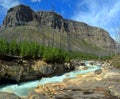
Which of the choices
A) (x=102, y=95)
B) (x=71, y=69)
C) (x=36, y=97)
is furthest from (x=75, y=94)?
(x=71, y=69)

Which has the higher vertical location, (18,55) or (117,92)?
(18,55)

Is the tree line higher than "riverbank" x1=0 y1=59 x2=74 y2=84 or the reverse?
higher

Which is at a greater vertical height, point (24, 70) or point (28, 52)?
point (28, 52)

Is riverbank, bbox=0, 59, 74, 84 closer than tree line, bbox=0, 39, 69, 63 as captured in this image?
Yes

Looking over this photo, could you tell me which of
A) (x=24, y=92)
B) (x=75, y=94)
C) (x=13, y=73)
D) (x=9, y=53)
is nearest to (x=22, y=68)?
(x=13, y=73)

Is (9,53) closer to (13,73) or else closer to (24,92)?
(13,73)

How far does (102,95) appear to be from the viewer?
147 feet

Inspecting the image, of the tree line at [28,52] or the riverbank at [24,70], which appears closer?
the riverbank at [24,70]

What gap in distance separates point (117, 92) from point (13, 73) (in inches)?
1267

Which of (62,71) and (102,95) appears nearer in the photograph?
(102,95)

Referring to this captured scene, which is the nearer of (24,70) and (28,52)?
(24,70)

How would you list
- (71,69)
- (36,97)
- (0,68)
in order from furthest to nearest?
1. (71,69)
2. (0,68)
3. (36,97)

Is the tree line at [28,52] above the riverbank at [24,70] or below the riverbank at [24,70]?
above

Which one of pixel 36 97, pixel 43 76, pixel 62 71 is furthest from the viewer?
pixel 62 71
